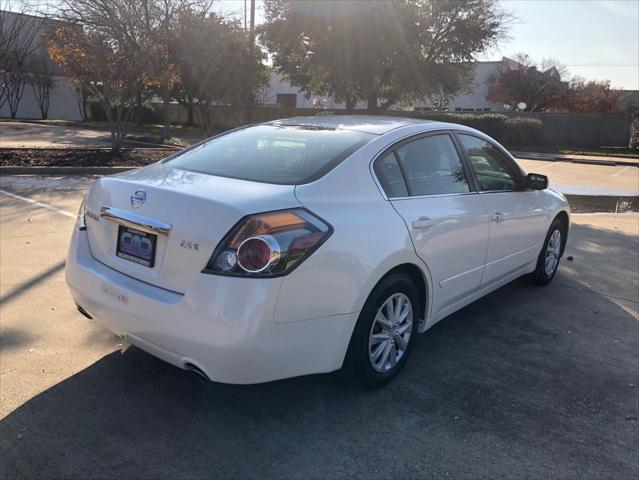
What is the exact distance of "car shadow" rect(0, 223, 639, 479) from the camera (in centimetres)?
272

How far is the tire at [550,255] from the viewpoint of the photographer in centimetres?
542

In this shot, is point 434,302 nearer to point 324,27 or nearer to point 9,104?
point 324,27

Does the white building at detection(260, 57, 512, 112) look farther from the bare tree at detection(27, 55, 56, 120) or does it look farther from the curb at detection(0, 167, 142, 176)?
the curb at detection(0, 167, 142, 176)

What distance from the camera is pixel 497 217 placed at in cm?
434

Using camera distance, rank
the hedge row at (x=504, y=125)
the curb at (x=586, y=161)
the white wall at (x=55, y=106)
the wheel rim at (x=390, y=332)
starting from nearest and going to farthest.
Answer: the wheel rim at (x=390, y=332) → the curb at (x=586, y=161) → the hedge row at (x=504, y=125) → the white wall at (x=55, y=106)

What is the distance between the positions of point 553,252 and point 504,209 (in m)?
1.50

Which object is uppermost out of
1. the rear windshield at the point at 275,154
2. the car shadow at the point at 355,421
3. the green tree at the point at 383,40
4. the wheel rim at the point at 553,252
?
the green tree at the point at 383,40

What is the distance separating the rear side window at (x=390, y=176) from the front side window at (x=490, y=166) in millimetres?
991

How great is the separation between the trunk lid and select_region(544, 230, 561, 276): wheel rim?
3.47 meters

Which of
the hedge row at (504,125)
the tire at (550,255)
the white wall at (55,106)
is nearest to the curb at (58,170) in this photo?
the tire at (550,255)

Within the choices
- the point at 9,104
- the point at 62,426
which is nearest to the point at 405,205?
the point at 62,426

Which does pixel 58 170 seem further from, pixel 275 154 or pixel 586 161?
pixel 586 161

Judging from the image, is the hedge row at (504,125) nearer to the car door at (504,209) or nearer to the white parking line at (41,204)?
the white parking line at (41,204)

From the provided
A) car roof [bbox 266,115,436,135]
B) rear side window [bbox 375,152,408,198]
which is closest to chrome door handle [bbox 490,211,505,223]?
car roof [bbox 266,115,436,135]
